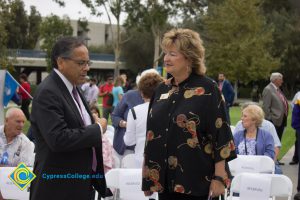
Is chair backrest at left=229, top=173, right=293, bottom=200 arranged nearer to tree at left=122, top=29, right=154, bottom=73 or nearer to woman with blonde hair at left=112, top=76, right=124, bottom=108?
woman with blonde hair at left=112, top=76, right=124, bottom=108

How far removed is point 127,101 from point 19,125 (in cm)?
173

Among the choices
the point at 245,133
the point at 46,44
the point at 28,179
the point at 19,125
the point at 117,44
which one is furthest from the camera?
the point at 46,44

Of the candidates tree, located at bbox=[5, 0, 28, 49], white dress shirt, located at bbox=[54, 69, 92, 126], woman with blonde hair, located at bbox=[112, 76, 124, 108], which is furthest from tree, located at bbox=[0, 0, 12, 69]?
tree, located at bbox=[5, 0, 28, 49]

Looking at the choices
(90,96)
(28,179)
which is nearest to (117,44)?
(90,96)

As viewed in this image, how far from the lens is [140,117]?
5688 mm

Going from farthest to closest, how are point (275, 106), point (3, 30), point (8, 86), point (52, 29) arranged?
1. point (52, 29)
2. point (3, 30)
3. point (275, 106)
4. point (8, 86)

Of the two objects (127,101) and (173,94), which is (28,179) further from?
(127,101)

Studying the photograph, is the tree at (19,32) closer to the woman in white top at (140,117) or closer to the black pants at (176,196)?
the woman in white top at (140,117)

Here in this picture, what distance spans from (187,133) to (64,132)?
2.56 ft

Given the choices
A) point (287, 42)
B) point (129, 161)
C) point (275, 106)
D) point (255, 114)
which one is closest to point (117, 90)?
point (275, 106)

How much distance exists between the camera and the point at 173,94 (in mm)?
3506

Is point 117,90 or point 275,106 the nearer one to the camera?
point 275,106

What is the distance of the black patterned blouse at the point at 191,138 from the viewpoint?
11.0 ft

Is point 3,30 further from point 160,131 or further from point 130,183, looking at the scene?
point 160,131
